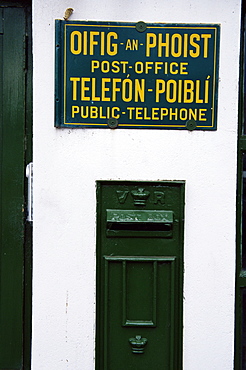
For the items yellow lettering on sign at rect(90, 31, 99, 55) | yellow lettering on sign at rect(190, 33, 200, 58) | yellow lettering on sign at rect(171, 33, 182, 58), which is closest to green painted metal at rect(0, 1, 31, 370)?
yellow lettering on sign at rect(90, 31, 99, 55)

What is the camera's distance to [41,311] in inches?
100

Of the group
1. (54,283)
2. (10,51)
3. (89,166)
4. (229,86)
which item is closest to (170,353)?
(54,283)

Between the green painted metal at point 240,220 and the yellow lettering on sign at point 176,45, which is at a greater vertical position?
the yellow lettering on sign at point 176,45

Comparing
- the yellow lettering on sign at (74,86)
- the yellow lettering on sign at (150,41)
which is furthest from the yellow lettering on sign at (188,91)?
the yellow lettering on sign at (74,86)

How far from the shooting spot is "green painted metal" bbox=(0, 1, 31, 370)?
8.68ft

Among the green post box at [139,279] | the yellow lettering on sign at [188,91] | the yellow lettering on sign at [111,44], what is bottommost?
the green post box at [139,279]

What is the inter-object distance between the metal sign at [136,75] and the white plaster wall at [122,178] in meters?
0.06

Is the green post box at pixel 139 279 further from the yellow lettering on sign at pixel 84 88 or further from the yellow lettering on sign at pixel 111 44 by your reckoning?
the yellow lettering on sign at pixel 111 44

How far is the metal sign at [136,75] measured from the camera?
248 centimetres

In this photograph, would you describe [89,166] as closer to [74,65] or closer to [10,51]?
[74,65]

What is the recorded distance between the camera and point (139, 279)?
8.33ft

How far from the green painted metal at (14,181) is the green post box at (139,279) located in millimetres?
513

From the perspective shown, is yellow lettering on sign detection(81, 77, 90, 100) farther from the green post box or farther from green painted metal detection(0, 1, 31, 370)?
the green post box

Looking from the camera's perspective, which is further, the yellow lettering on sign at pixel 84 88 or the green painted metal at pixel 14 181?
the green painted metal at pixel 14 181
